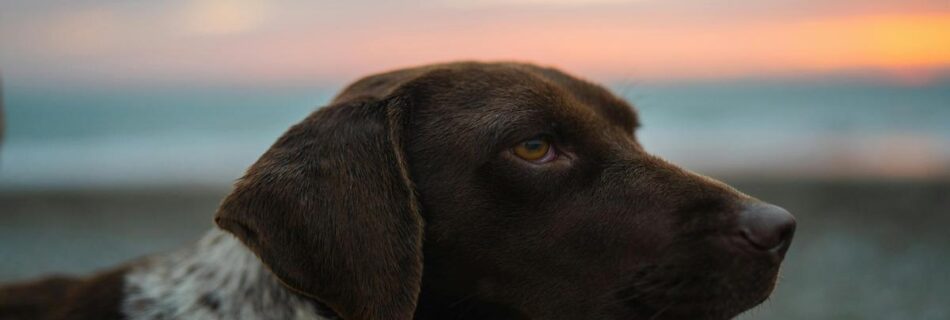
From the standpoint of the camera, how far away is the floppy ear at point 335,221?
3.04 m

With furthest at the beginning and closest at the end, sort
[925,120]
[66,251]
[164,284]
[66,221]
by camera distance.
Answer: [925,120] < [66,221] < [66,251] < [164,284]

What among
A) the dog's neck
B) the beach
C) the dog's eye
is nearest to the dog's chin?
the dog's eye

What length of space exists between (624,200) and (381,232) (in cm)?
79

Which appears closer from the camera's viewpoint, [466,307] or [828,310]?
[466,307]

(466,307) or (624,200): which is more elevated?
(624,200)

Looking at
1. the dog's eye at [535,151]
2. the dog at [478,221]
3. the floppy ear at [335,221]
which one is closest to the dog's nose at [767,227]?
the dog at [478,221]

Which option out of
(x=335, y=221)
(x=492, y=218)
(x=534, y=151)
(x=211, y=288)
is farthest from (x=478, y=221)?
(x=211, y=288)

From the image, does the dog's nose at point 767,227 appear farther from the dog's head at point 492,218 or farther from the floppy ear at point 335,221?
the floppy ear at point 335,221

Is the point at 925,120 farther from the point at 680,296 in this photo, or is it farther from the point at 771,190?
the point at 680,296

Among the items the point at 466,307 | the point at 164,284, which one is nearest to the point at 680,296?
the point at 466,307

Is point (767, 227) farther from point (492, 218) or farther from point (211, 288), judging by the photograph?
point (211, 288)

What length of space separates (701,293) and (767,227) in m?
0.30

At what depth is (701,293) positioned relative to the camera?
3.17 meters

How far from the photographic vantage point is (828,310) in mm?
7934
